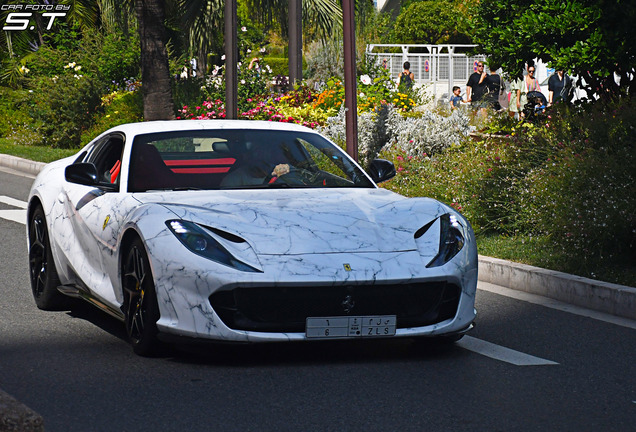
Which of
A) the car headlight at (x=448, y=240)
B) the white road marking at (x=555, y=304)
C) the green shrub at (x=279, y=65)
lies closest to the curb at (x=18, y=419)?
the car headlight at (x=448, y=240)

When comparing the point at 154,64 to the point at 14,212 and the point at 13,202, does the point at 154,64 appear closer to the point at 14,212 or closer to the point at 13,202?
the point at 13,202

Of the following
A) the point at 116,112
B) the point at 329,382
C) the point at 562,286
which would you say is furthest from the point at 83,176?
the point at 116,112

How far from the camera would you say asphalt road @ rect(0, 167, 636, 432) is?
4961mm

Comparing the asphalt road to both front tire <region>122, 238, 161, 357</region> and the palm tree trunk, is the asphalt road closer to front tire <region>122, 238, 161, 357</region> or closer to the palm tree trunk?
front tire <region>122, 238, 161, 357</region>

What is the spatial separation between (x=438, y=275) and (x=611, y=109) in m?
6.24

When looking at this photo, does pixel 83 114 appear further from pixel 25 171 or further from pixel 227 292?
pixel 227 292

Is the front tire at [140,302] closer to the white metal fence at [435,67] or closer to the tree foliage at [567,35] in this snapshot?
the tree foliage at [567,35]

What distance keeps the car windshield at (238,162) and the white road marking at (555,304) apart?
190 cm

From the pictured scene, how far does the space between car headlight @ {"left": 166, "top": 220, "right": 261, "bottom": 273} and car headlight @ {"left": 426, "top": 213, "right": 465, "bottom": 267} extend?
1016mm

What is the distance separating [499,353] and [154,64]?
57.8 feet

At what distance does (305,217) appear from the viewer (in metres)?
6.15

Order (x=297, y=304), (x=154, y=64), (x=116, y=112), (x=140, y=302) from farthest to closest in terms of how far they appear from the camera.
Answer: (x=116, y=112)
(x=154, y=64)
(x=140, y=302)
(x=297, y=304)

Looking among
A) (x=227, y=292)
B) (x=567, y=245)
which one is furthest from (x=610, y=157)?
(x=227, y=292)

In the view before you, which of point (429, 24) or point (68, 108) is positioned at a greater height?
point (429, 24)
